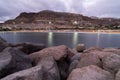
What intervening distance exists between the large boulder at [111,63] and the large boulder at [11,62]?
3280 millimetres

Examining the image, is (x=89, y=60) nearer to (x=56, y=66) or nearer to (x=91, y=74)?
(x=56, y=66)

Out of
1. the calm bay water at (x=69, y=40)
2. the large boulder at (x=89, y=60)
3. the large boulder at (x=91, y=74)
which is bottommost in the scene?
the calm bay water at (x=69, y=40)

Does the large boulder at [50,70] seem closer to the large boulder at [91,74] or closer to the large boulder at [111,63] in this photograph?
the large boulder at [91,74]

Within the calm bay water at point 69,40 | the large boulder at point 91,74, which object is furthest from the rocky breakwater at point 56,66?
the calm bay water at point 69,40

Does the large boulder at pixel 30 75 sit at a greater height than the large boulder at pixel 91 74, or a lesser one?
greater

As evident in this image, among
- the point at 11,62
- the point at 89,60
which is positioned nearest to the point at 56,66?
the point at 89,60

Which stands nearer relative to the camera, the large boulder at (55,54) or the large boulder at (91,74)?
the large boulder at (91,74)

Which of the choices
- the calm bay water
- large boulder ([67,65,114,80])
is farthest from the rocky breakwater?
the calm bay water

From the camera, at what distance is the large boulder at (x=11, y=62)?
8502 millimetres

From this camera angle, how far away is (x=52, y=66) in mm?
9312

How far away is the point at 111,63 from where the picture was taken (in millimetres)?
9625

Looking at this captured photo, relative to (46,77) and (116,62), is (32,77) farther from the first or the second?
(116,62)

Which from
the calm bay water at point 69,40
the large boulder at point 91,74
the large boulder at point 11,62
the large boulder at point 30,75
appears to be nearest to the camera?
the large boulder at point 30,75

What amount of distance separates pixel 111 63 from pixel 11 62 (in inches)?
160
